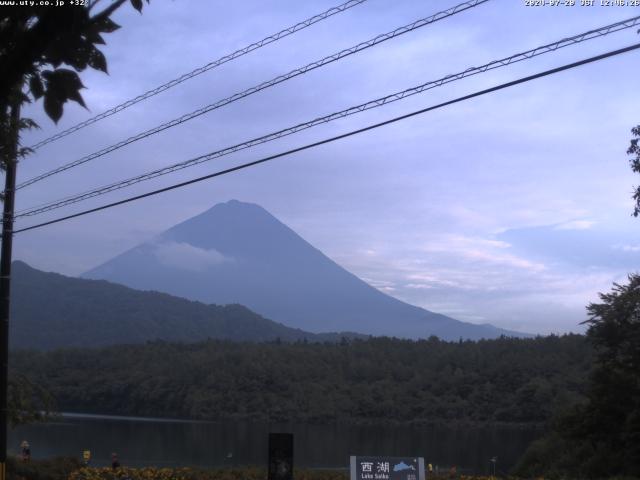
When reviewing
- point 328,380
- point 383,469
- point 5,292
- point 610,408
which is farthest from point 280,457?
point 328,380

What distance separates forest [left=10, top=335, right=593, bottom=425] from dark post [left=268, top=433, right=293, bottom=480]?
57425 mm

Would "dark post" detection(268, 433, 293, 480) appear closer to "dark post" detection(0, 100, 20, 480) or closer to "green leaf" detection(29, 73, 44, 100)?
"dark post" detection(0, 100, 20, 480)

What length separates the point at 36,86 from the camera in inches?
171

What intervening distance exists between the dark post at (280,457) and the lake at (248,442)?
2248cm

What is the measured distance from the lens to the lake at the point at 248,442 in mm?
42969

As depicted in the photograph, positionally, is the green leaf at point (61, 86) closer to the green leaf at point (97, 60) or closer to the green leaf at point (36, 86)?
the green leaf at point (36, 86)

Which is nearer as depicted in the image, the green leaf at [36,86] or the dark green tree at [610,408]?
the green leaf at [36,86]

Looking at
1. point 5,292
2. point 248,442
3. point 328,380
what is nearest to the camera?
point 5,292

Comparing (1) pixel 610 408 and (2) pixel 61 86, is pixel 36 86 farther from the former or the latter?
(1) pixel 610 408

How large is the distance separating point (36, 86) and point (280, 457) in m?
10.1

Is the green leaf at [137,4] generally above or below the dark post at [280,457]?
above

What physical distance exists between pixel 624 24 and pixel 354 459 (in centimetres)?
806

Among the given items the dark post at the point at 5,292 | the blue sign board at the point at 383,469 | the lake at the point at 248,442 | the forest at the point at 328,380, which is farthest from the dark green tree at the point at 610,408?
the forest at the point at 328,380

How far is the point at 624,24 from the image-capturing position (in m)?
8.80
